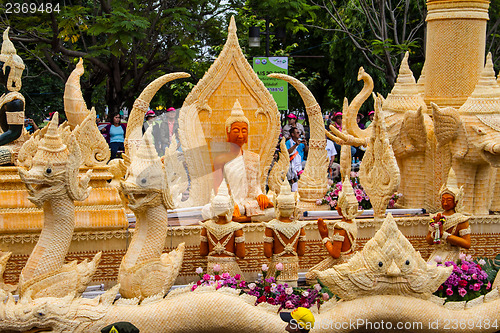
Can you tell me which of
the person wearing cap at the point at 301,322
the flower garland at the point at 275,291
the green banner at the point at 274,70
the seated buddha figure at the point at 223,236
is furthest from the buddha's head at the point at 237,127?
the green banner at the point at 274,70

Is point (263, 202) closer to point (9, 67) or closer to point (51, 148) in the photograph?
point (51, 148)

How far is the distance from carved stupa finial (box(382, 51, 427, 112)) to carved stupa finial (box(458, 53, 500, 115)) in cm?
69

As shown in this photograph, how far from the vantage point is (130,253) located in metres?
5.27

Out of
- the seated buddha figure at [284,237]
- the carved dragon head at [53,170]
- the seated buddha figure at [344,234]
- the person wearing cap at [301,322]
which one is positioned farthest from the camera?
the seated buddha figure at [344,234]

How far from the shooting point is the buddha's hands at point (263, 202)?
6.56 meters

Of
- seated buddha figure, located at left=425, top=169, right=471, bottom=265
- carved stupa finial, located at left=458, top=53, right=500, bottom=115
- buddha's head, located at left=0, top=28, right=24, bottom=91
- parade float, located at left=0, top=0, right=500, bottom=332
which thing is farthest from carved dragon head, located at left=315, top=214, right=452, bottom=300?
buddha's head, located at left=0, top=28, right=24, bottom=91

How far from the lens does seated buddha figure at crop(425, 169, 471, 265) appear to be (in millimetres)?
6078

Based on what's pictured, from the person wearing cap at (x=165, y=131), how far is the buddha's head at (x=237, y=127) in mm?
588

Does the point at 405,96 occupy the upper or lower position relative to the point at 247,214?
upper

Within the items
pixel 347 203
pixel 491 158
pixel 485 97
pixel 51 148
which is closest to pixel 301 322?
pixel 347 203

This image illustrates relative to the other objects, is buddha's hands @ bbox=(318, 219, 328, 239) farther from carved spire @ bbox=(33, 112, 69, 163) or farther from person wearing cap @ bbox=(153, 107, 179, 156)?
carved spire @ bbox=(33, 112, 69, 163)

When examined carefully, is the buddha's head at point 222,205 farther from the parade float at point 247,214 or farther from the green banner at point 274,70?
the green banner at point 274,70

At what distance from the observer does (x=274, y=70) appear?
10.4m

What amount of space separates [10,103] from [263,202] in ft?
9.15
